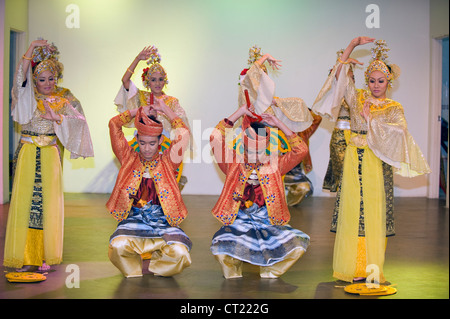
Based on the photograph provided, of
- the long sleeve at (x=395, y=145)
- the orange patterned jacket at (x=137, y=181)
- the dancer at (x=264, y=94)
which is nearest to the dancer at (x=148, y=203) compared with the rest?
the orange patterned jacket at (x=137, y=181)

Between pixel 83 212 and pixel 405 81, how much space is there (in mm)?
4338

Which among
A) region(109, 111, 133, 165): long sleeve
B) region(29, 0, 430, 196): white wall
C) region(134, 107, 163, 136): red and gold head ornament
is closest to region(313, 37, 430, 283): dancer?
region(134, 107, 163, 136): red and gold head ornament

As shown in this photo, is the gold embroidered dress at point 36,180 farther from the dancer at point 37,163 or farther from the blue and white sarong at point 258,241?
the blue and white sarong at point 258,241

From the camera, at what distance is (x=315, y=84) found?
8344 mm

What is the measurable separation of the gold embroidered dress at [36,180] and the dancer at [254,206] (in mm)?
1067

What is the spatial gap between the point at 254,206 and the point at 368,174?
77 centimetres

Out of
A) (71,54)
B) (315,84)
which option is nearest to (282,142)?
(315,84)

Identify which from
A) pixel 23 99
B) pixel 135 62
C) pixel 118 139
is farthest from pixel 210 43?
pixel 23 99

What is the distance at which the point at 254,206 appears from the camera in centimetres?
441

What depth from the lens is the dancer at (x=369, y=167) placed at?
4.13 meters

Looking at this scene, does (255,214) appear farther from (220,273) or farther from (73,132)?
(73,132)

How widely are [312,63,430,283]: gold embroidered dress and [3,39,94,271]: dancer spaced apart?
1831 millimetres
